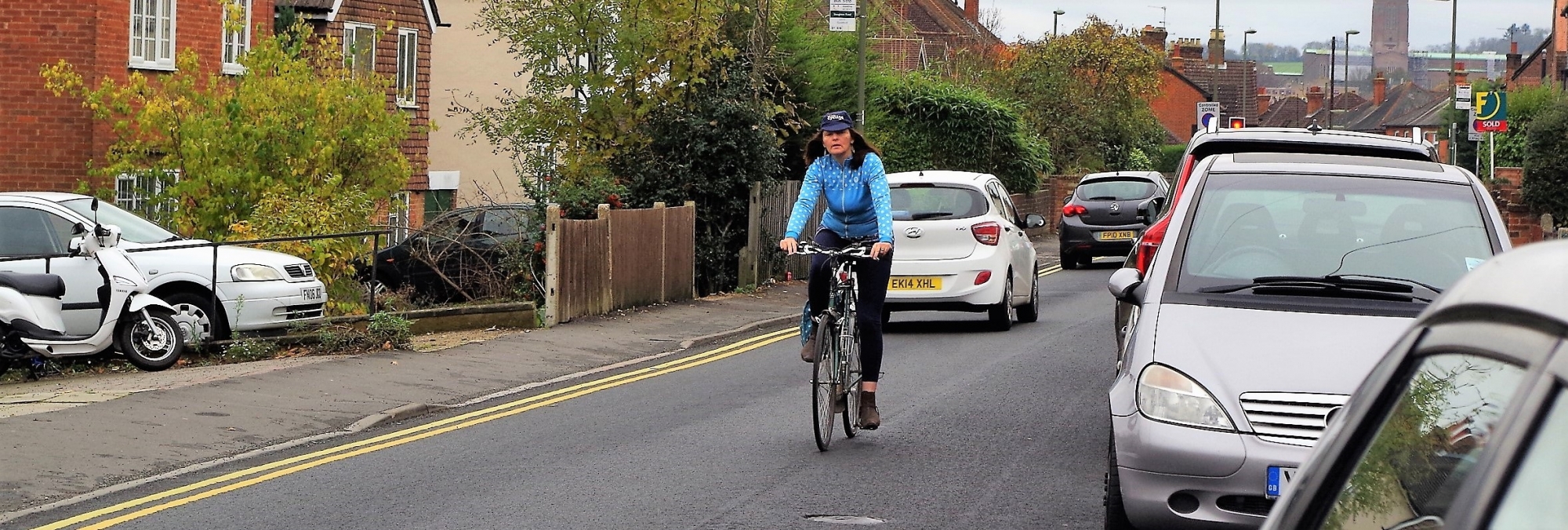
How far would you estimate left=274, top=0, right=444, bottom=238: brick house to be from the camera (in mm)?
→ 30422

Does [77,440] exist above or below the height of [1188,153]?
below

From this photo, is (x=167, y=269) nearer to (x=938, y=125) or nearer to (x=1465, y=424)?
(x=1465, y=424)

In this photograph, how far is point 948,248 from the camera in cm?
1623

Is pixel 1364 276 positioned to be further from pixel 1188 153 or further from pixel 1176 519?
pixel 1188 153

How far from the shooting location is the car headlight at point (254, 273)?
15039 mm

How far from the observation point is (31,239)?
574 inches

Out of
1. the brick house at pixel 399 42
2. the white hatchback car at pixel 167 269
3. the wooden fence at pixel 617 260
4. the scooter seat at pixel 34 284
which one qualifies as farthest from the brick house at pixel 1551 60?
the scooter seat at pixel 34 284

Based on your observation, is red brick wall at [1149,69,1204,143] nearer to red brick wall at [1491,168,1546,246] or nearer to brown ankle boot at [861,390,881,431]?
red brick wall at [1491,168,1546,246]

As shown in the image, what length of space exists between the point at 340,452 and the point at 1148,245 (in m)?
4.99

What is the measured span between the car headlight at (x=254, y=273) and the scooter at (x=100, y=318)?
3.02ft

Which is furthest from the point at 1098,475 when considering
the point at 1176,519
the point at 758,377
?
the point at 758,377

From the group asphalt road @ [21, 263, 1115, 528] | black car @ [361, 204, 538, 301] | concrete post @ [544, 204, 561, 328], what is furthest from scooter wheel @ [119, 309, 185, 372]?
black car @ [361, 204, 538, 301]

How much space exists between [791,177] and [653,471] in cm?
1802

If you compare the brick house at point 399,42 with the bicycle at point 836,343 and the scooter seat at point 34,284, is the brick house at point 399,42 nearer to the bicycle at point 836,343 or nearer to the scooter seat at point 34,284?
the scooter seat at point 34,284
